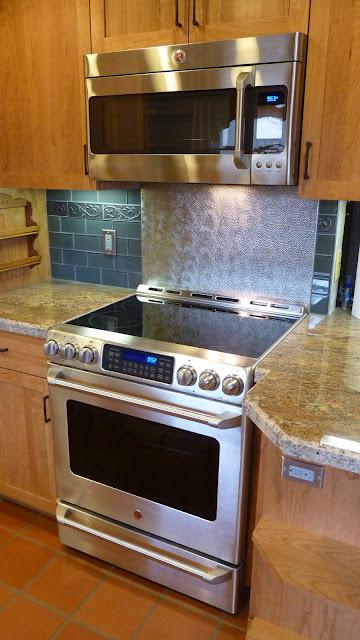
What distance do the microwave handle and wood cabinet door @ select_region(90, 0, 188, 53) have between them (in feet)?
0.91

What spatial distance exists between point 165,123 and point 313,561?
56.1 inches

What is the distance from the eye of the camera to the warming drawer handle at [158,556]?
169 cm

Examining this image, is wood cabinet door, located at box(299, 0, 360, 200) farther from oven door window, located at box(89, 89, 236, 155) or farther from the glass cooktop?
the glass cooktop

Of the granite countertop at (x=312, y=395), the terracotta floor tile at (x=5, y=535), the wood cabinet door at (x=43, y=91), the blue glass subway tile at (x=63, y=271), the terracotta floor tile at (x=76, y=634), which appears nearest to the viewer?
the granite countertop at (x=312, y=395)

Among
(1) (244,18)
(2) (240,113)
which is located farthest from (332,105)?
(1) (244,18)

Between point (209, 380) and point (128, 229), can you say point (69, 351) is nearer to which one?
point (209, 380)

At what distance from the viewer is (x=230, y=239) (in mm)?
2133

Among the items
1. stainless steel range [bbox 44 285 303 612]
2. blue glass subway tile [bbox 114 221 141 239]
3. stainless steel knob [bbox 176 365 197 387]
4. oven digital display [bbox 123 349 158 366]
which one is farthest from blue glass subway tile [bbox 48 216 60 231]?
stainless steel knob [bbox 176 365 197 387]

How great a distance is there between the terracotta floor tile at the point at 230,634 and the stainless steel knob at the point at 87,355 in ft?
3.27

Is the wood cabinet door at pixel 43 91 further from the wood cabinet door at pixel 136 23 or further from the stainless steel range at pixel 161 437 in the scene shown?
the stainless steel range at pixel 161 437

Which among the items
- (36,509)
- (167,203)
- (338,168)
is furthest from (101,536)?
(338,168)

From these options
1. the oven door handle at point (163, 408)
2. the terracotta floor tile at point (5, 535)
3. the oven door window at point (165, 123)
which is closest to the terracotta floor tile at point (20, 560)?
the terracotta floor tile at point (5, 535)

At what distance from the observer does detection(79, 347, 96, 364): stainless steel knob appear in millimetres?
1754

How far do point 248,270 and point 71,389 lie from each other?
0.85 meters
